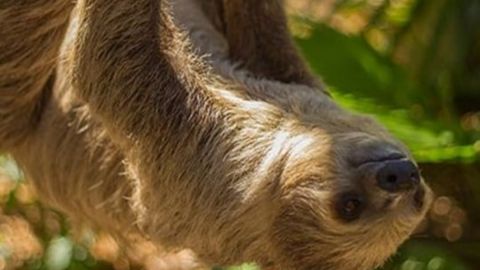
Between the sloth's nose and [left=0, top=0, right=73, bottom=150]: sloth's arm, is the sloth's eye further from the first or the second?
[left=0, top=0, right=73, bottom=150]: sloth's arm

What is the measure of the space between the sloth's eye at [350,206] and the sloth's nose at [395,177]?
4cm

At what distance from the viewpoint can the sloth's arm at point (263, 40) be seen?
8.41 ft

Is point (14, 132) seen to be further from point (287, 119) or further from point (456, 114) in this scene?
point (456, 114)

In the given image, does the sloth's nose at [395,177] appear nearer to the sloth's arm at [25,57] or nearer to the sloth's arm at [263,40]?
the sloth's arm at [263,40]

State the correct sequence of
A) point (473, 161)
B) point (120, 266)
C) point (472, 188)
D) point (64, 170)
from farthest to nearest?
point (120, 266) → point (472, 188) → point (473, 161) → point (64, 170)

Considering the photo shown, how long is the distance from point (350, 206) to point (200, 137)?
37 cm

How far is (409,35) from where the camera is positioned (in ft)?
13.9

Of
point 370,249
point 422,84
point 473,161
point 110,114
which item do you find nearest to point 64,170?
point 110,114

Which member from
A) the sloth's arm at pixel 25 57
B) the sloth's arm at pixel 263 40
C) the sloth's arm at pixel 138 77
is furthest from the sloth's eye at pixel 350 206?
the sloth's arm at pixel 25 57

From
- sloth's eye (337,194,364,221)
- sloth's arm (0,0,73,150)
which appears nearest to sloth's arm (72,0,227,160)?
sloth's arm (0,0,73,150)

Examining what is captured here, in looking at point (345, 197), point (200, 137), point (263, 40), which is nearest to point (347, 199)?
point (345, 197)

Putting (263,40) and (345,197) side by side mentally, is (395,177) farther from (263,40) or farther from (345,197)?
(263,40)

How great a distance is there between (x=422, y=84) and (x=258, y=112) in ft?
6.36

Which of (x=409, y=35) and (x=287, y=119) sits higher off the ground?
(x=287, y=119)
